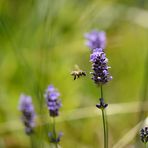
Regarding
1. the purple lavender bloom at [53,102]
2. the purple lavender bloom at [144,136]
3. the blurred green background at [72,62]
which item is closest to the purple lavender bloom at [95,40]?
the blurred green background at [72,62]

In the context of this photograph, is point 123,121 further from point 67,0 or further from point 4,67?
point 67,0

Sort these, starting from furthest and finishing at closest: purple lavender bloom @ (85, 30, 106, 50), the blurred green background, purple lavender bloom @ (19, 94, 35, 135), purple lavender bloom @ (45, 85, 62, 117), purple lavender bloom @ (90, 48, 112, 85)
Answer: the blurred green background, purple lavender bloom @ (85, 30, 106, 50), purple lavender bloom @ (19, 94, 35, 135), purple lavender bloom @ (45, 85, 62, 117), purple lavender bloom @ (90, 48, 112, 85)

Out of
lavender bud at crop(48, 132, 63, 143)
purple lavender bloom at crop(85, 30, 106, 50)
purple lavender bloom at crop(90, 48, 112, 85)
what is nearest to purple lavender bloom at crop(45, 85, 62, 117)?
lavender bud at crop(48, 132, 63, 143)

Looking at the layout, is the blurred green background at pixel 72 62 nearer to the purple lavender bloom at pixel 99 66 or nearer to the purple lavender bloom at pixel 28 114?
the purple lavender bloom at pixel 28 114

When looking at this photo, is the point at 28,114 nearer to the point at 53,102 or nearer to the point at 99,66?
the point at 53,102

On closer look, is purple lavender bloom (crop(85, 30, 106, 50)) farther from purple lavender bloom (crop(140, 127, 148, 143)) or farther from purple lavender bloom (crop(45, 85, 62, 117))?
purple lavender bloom (crop(140, 127, 148, 143))

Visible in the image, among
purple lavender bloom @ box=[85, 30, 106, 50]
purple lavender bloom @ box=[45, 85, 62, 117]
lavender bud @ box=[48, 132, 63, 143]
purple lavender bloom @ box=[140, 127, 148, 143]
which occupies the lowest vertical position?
purple lavender bloom @ box=[140, 127, 148, 143]

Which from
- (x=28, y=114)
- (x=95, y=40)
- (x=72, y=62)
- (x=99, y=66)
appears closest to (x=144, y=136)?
(x=99, y=66)
